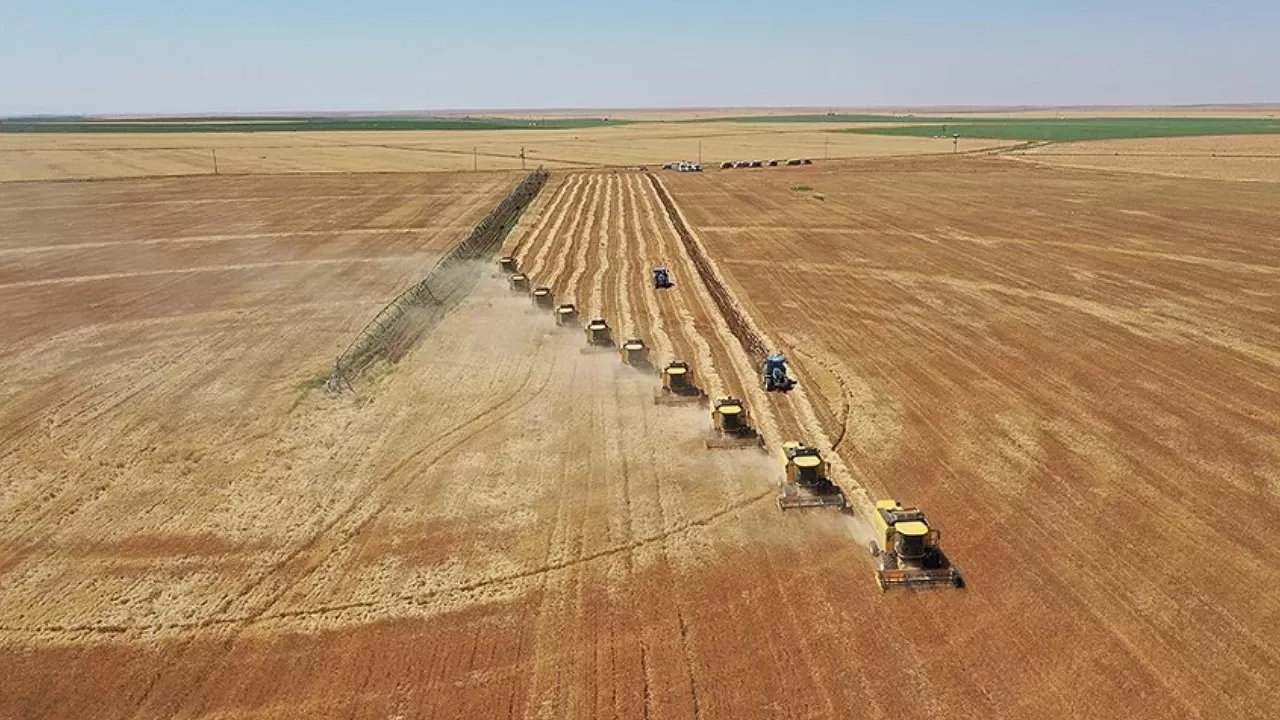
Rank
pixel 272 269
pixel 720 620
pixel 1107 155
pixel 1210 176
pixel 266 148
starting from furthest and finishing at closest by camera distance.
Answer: pixel 266 148 → pixel 1107 155 → pixel 1210 176 → pixel 272 269 → pixel 720 620

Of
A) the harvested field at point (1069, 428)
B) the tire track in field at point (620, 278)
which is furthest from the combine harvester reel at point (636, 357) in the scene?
the harvested field at point (1069, 428)

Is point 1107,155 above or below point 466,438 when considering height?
above

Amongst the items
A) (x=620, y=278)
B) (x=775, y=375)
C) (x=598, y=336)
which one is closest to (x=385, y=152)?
(x=620, y=278)

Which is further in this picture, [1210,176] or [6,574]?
[1210,176]

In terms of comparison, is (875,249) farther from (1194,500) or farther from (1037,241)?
(1194,500)

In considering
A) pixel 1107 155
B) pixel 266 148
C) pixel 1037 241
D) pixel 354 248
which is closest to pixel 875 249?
pixel 1037 241

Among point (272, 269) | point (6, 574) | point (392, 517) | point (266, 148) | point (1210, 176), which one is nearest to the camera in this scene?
point (6, 574)
